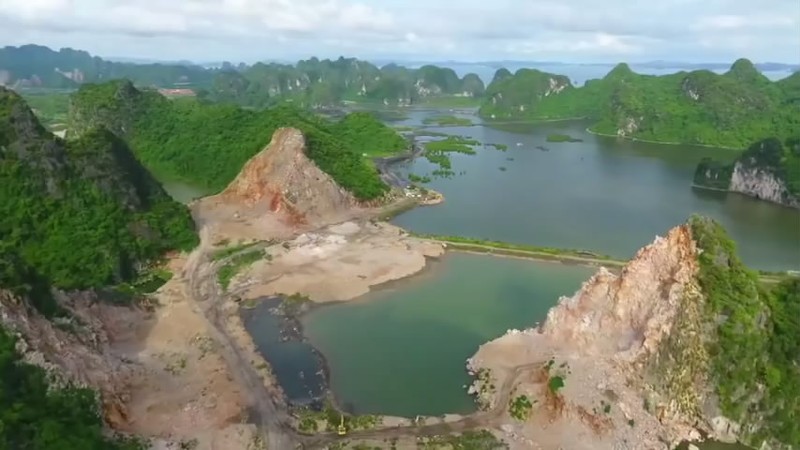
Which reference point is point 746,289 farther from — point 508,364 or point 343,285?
point 343,285

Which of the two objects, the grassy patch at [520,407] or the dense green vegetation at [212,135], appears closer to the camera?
the grassy patch at [520,407]

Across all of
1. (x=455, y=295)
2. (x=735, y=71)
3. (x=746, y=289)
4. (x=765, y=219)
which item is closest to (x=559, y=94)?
(x=735, y=71)

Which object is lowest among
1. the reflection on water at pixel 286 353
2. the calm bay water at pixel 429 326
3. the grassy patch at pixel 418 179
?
the reflection on water at pixel 286 353

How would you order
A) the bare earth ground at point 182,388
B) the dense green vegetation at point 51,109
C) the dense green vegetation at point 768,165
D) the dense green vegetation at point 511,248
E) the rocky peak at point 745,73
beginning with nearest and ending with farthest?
the bare earth ground at point 182,388
the dense green vegetation at point 511,248
the dense green vegetation at point 768,165
the dense green vegetation at point 51,109
the rocky peak at point 745,73

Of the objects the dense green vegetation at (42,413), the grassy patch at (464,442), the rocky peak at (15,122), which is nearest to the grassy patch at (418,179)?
the rocky peak at (15,122)

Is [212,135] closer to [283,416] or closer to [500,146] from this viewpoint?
[500,146]

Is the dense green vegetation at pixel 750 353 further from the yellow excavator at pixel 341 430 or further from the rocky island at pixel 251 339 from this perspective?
the yellow excavator at pixel 341 430
